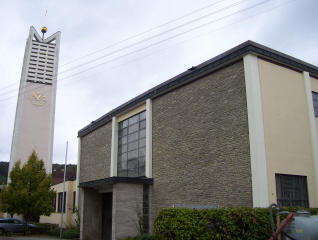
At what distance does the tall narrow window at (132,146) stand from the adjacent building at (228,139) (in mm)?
164

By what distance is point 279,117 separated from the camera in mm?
14523

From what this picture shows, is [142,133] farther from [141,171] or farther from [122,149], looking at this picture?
[122,149]

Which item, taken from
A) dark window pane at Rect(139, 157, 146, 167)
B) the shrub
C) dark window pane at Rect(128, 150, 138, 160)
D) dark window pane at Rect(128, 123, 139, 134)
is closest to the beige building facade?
the shrub

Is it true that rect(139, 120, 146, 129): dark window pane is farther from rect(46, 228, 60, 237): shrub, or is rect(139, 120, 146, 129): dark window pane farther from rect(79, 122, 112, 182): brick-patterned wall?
rect(46, 228, 60, 237): shrub

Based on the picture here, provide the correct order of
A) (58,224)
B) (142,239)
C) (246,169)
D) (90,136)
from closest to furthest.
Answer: (246,169)
(142,239)
(90,136)
(58,224)

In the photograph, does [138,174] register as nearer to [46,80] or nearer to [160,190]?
[160,190]

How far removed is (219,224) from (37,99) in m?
40.2

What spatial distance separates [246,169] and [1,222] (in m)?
25.0

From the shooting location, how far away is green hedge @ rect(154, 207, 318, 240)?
10.7 m

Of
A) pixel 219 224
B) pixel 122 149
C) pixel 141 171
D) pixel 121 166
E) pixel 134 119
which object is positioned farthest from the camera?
pixel 122 149

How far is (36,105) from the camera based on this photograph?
45.7 metres

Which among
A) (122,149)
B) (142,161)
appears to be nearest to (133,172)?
(142,161)

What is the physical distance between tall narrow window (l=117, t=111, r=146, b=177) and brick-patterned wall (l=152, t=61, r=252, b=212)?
6.07 ft

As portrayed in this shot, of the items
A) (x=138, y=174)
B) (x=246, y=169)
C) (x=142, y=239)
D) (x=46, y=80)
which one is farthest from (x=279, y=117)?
(x=46, y=80)
